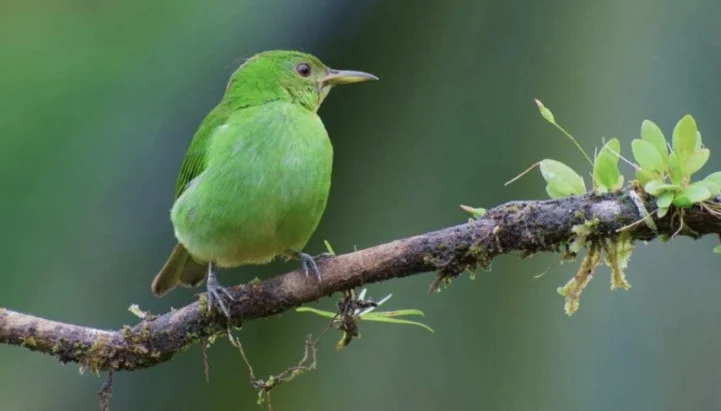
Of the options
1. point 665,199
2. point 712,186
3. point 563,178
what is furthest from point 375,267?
point 712,186

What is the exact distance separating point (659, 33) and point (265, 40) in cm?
226

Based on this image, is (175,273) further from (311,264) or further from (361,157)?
(361,157)

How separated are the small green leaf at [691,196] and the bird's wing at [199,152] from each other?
1854 millimetres

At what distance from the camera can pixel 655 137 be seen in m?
2.18

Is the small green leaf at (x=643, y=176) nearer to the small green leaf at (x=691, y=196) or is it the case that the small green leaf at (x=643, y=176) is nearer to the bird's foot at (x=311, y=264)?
the small green leaf at (x=691, y=196)

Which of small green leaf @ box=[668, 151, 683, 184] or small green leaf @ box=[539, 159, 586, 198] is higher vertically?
small green leaf @ box=[539, 159, 586, 198]

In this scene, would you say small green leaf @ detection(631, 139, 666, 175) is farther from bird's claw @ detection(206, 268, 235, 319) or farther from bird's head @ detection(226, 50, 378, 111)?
bird's head @ detection(226, 50, 378, 111)

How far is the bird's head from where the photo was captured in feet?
12.0

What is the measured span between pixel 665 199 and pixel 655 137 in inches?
6.5

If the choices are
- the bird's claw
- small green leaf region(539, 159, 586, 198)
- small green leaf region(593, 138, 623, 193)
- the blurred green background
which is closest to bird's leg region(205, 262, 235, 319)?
the bird's claw

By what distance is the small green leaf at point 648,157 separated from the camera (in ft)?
7.04

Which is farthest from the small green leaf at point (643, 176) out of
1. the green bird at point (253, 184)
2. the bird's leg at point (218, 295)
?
the bird's leg at point (218, 295)

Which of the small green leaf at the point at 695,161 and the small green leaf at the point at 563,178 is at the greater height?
the small green leaf at the point at 563,178

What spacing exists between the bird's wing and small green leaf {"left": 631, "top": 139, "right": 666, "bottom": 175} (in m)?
1.75
